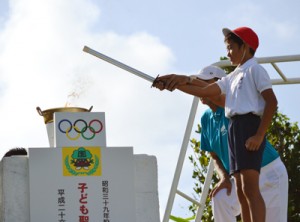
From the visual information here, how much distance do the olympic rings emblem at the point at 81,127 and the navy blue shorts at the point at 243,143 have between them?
248cm

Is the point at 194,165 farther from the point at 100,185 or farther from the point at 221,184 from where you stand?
the point at 221,184

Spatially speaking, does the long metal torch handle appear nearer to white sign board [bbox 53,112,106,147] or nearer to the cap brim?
the cap brim

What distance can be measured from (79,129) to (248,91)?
8.37 feet

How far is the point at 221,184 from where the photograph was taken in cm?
651

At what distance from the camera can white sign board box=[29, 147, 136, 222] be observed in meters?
7.80

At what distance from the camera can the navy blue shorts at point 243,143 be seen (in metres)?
5.50

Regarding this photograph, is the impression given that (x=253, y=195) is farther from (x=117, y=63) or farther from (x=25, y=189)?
(x=25, y=189)

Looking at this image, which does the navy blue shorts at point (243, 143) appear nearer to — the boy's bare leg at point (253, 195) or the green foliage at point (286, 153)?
the boy's bare leg at point (253, 195)

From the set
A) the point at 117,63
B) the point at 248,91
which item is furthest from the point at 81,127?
the point at 248,91

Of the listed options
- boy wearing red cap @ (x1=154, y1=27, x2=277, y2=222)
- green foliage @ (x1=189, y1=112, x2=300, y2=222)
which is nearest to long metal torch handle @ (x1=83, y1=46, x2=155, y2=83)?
boy wearing red cap @ (x1=154, y1=27, x2=277, y2=222)

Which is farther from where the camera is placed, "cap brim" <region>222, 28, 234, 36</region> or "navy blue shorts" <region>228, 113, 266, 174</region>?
"cap brim" <region>222, 28, 234, 36</region>

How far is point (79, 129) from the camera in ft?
26.0

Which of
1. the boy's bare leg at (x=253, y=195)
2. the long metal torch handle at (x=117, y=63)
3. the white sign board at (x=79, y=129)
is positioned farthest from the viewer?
the white sign board at (x=79, y=129)

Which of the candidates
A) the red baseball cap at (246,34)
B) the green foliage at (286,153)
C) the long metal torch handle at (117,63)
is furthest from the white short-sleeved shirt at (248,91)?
the green foliage at (286,153)
